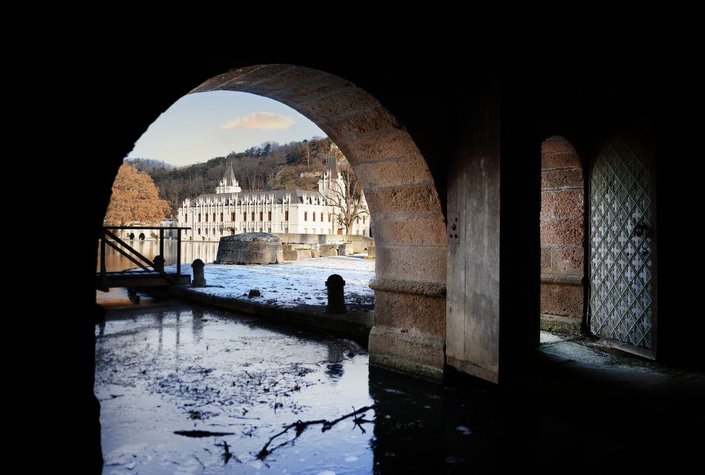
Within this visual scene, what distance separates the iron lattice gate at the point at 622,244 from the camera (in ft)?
18.5

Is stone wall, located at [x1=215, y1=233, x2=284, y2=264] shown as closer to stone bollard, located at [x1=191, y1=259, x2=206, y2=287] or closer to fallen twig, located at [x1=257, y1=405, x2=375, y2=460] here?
stone bollard, located at [x1=191, y1=259, x2=206, y2=287]

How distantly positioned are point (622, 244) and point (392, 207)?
2.77m

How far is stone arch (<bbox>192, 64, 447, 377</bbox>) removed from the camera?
4891 millimetres

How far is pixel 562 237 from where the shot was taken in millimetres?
6879

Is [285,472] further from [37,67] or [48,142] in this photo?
[37,67]

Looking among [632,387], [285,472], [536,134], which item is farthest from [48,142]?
[632,387]

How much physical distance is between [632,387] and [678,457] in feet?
3.28

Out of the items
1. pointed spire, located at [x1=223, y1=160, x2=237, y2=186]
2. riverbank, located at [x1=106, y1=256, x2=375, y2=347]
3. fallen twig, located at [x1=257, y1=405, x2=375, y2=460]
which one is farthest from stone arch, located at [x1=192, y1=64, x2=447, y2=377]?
pointed spire, located at [x1=223, y1=160, x2=237, y2=186]

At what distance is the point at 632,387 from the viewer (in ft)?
14.8

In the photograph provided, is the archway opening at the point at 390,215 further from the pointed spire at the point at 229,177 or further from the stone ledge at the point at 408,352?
the pointed spire at the point at 229,177

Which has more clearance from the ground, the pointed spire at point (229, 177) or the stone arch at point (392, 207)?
the pointed spire at point (229, 177)

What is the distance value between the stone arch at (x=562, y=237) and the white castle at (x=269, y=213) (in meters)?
76.3

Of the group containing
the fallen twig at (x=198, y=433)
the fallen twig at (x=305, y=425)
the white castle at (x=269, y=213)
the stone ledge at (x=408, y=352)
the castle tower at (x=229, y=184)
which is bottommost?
the fallen twig at (x=305, y=425)

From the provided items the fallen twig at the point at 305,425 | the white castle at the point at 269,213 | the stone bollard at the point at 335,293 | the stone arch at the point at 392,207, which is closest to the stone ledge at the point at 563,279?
the stone arch at the point at 392,207
